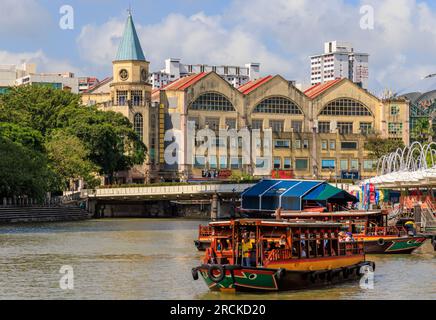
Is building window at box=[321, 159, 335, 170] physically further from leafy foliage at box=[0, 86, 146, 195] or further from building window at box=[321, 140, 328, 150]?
leafy foliage at box=[0, 86, 146, 195]

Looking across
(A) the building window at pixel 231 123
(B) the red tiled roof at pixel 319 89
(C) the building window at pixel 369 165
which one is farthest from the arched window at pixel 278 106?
(C) the building window at pixel 369 165

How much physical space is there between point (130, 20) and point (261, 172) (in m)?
30.7

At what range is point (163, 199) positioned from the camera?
493 ft

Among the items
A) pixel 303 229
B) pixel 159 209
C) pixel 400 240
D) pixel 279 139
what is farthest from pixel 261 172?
pixel 303 229

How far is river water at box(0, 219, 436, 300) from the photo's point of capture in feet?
185

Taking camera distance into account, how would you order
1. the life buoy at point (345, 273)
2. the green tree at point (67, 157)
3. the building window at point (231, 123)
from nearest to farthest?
the life buoy at point (345, 273)
the green tree at point (67, 157)
the building window at point (231, 123)

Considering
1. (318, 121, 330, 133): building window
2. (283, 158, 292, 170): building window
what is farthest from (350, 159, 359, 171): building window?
(283, 158, 292, 170): building window

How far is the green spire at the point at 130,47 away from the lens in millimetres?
173750

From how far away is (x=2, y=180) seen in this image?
395 ft

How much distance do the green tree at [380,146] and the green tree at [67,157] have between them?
5477 cm

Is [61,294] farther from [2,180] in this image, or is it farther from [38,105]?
[38,105]

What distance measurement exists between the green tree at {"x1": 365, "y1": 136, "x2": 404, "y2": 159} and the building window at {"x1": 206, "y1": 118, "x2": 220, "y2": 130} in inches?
917

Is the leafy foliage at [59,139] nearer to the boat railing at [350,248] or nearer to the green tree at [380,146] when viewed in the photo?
the green tree at [380,146]

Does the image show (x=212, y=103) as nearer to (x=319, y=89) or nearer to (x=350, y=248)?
(x=319, y=89)
